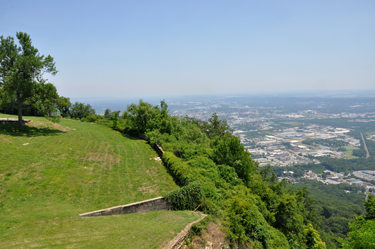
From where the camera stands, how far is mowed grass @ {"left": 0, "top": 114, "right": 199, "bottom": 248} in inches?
311

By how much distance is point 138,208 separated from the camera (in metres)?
11.9

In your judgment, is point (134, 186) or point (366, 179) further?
point (366, 179)

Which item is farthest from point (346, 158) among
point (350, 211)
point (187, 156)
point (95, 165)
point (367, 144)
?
point (95, 165)

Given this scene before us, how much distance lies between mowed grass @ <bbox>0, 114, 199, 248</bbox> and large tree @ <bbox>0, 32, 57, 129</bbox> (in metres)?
4.54

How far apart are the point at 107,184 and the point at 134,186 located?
83.1 inches

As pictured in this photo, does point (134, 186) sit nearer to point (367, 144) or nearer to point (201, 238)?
point (201, 238)

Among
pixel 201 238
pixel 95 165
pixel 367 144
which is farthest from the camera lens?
pixel 367 144

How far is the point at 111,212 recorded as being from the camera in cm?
1108

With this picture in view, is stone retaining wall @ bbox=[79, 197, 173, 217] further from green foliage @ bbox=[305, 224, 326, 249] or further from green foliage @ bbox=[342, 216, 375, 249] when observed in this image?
green foliage @ bbox=[305, 224, 326, 249]

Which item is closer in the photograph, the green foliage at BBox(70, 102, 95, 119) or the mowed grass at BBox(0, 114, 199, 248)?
the mowed grass at BBox(0, 114, 199, 248)

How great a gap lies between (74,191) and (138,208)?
492 centimetres

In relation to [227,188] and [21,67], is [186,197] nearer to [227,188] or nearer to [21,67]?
[227,188]

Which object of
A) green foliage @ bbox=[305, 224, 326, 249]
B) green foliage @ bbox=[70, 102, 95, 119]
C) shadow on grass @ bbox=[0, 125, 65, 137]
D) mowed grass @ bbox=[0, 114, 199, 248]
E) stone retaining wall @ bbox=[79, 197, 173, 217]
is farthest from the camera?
green foliage @ bbox=[70, 102, 95, 119]

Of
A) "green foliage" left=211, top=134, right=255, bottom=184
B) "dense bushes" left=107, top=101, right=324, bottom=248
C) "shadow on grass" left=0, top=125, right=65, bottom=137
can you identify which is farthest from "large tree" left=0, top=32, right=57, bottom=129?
"green foliage" left=211, top=134, right=255, bottom=184
